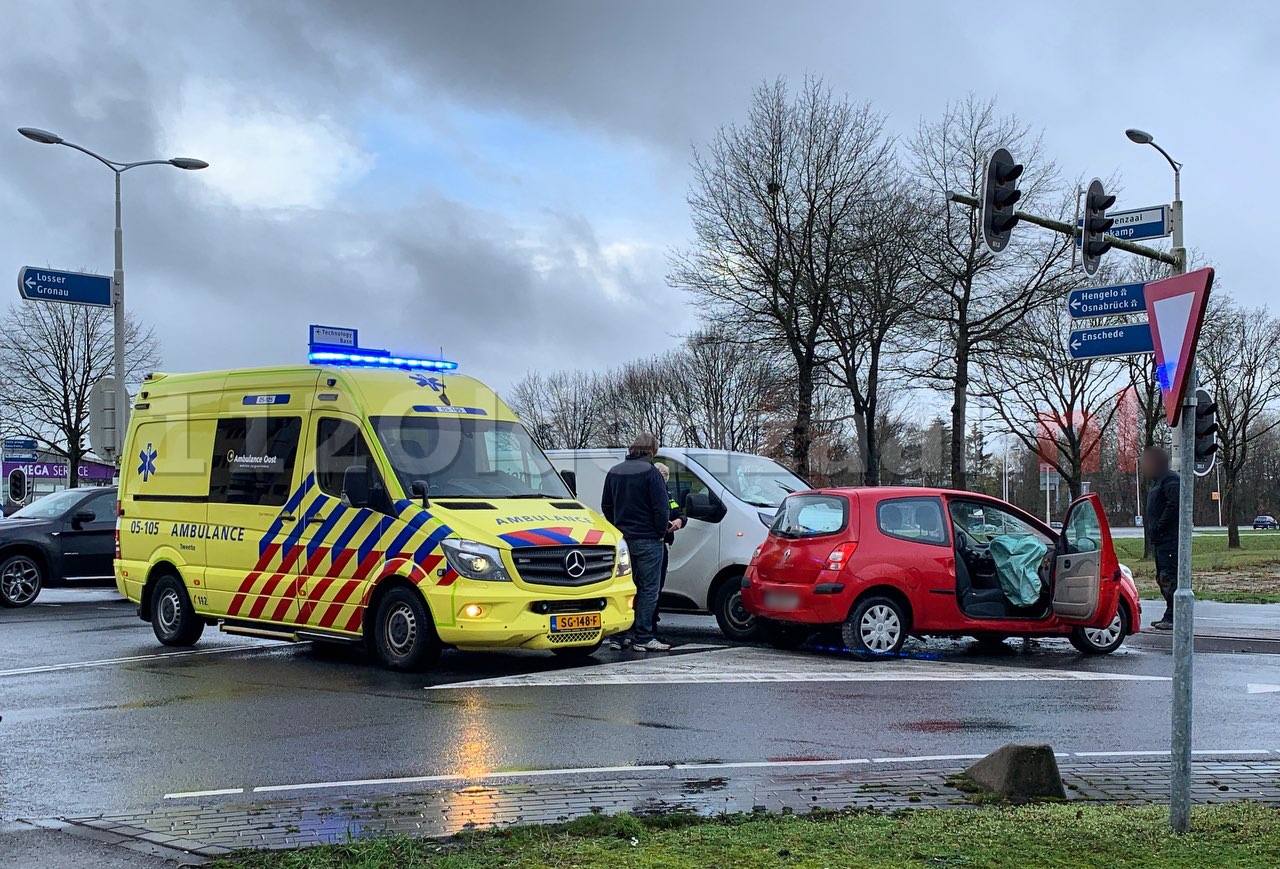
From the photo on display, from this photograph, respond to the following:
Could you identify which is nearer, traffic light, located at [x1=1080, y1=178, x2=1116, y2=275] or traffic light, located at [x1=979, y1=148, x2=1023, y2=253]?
traffic light, located at [x1=979, y1=148, x2=1023, y2=253]

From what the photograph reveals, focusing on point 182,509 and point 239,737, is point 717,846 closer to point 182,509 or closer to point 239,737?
point 239,737

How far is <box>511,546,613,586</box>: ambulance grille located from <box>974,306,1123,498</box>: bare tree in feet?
80.1

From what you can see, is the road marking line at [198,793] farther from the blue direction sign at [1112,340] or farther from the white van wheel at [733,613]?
the blue direction sign at [1112,340]

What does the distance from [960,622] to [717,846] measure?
7346 mm

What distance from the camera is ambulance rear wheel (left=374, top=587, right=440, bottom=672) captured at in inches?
410

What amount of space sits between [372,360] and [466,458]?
1.62 meters

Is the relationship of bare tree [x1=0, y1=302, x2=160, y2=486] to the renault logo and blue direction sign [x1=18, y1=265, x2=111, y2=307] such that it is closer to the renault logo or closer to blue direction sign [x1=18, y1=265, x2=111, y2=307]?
blue direction sign [x1=18, y1=265, x2=111, y2=307]

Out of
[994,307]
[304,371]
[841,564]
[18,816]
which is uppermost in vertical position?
[994,307]

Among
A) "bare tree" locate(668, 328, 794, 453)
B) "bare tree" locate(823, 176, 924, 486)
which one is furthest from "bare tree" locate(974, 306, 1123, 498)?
"bare tree" locate(668, 328, 794, 453)

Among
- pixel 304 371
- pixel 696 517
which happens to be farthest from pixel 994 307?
pixel 304 371

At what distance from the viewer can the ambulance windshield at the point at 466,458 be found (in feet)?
36.3

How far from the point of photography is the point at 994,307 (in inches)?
1298

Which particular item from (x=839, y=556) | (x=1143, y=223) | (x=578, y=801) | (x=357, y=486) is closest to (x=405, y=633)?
(x=357, y=486)

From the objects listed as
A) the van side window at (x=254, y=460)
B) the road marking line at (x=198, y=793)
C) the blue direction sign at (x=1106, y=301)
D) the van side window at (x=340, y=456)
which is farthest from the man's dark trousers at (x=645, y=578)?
the blue direction sign at (x=1106, y=301)
